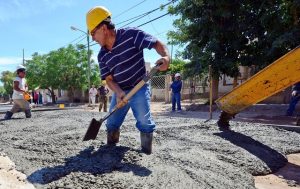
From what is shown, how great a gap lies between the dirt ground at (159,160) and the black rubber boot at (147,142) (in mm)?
81

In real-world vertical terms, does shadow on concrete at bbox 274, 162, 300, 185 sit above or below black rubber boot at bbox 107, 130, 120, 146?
below

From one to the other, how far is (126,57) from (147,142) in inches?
37.5

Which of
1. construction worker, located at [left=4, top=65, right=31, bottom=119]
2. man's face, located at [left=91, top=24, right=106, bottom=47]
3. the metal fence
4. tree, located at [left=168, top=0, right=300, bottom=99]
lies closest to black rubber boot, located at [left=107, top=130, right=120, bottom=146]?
man's face, located at [left=91, top=24, right=106, bottom=47]

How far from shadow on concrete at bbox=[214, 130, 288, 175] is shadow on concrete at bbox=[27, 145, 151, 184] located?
1330 millimetres

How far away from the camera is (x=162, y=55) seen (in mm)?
3070

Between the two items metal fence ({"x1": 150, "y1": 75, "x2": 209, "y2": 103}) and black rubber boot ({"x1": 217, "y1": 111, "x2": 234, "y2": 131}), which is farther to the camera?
metal fence ({"x1": 150, "y1": 75, "x2": 209, "y2": 103})

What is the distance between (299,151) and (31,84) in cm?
3582

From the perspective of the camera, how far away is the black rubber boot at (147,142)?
131 inches

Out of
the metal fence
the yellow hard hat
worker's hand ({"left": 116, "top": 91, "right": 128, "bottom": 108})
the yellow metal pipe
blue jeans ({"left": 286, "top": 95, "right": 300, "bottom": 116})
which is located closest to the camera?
the yellow hard hat

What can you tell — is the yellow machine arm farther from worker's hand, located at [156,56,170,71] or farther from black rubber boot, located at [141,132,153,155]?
black rubber boot, located at [141,132,153,155]

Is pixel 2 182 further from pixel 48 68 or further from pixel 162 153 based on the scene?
pixel 48 68

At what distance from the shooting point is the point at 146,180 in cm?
257

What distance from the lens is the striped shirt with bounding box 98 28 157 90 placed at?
318cm

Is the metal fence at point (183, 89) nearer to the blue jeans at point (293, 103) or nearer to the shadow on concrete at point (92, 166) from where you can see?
the blue jeans at point (293, 103)
